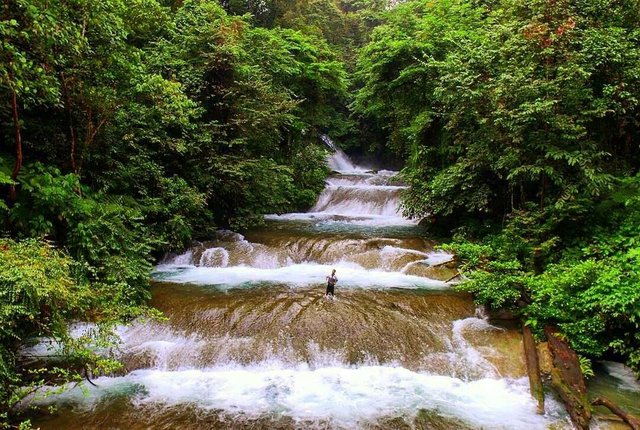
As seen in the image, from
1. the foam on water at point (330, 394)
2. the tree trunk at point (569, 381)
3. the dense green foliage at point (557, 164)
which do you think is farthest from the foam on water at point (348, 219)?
the foam on water at point (330, 394)

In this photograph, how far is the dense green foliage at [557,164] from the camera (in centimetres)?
634

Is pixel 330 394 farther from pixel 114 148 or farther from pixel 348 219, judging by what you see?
pixel 348 219

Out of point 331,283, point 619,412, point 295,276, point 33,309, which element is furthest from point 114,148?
point 619,412

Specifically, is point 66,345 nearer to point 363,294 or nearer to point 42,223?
point 42,223

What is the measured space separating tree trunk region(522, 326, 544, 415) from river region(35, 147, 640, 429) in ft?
0.46

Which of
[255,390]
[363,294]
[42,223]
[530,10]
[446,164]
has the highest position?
[530,10]

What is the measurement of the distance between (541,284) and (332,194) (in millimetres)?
11935

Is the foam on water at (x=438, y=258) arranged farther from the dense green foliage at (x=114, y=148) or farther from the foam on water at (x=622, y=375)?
the dense green foliage at (x=114, y=148)

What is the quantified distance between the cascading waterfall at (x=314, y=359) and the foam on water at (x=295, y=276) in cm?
5

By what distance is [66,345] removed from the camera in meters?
4.62

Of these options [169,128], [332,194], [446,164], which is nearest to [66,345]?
[169,128]

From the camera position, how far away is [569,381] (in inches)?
220

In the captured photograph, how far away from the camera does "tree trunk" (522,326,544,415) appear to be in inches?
218

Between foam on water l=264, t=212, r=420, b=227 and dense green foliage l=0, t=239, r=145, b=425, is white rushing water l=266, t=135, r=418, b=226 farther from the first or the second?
dense green foliage l=0, t=239, r=145, b=425
